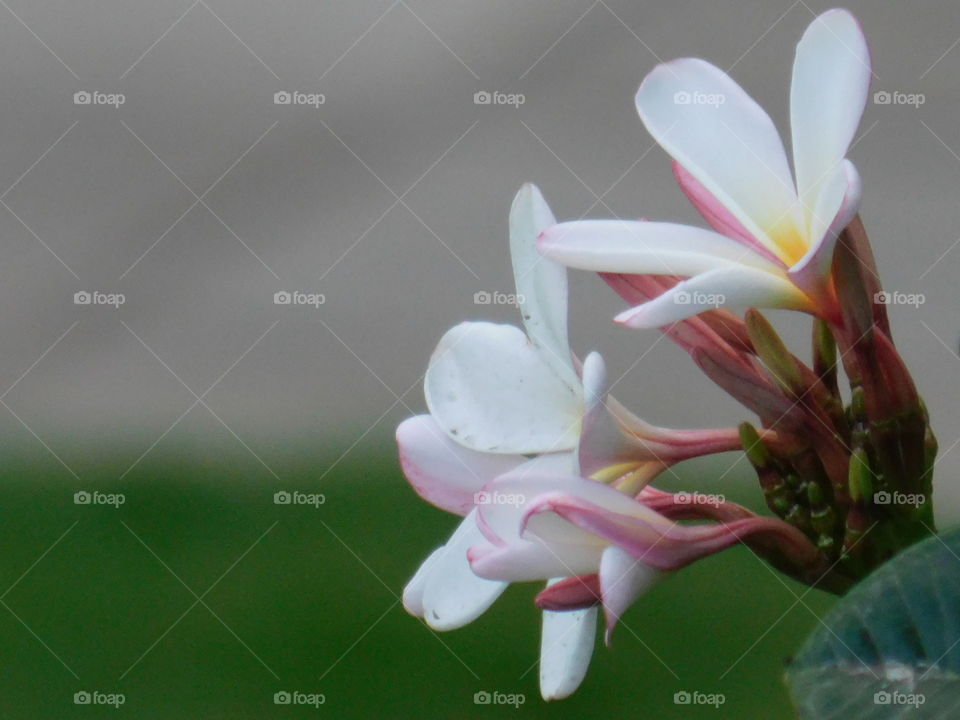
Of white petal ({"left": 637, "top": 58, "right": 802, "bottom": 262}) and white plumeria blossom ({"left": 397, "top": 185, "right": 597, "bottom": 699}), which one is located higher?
white petal ({"left": 637, "top": 58, "right": 802, "bottom": 262})

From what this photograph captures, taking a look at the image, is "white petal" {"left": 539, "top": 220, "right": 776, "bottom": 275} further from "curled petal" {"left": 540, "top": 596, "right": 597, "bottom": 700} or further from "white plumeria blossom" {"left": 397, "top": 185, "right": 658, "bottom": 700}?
"curled petal" {"left": 540, "top": 596, "right": 597, "bottom": 700}

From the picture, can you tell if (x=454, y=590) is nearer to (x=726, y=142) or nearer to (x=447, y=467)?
(x=447, y=467)

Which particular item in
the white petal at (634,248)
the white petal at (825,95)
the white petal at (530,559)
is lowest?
the white petal at (530,559)

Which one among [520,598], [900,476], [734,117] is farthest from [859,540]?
[520,598]

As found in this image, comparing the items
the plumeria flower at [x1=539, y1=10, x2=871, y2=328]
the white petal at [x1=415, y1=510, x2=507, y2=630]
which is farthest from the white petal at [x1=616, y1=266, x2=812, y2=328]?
the white petal at [x1=415, y1=510, x2=507, y2=630]

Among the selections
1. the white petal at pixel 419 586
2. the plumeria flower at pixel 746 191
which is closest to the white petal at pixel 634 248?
the plumeria flower at pixel 746 191

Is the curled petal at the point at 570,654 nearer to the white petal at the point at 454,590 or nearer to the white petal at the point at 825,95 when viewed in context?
the white petal at the point at 454,590

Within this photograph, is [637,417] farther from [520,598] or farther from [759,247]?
[520,598]

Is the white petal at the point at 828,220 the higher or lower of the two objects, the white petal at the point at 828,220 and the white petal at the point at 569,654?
the higher
